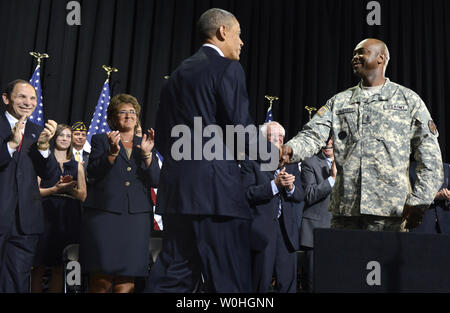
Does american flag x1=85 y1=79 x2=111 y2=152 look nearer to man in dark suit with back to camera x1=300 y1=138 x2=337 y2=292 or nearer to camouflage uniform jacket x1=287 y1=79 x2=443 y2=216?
man in dark suit with back to camera x1=300 y1=138 x2=337 y2=292

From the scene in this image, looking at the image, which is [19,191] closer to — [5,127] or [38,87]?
[5,127]

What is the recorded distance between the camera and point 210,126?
6.63 feet

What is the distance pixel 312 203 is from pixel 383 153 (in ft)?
6.18

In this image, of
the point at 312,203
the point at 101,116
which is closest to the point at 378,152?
the point at 312,203

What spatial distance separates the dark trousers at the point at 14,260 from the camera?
2.88 metres

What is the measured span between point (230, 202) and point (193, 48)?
210 inches

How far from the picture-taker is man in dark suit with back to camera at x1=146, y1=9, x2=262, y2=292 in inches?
77.4

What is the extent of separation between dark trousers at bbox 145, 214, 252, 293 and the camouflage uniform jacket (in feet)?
1.96

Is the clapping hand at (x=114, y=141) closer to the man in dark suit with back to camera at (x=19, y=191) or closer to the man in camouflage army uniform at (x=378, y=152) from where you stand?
the man in dark suit with back to camera at (x=19, y=191)

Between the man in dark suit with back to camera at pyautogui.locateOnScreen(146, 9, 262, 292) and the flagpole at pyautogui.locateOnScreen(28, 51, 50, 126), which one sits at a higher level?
the flagpole at pyautogui.locateOnScreen(28, 51, 50, 126)

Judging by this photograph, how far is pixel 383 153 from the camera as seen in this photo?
2.34 metres

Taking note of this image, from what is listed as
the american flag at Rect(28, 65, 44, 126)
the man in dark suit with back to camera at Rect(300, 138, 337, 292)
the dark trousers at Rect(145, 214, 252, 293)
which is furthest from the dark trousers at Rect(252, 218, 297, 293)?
the american flag at Rect(28, 65, 44, 126)

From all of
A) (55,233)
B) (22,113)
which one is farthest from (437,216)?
(22,113)

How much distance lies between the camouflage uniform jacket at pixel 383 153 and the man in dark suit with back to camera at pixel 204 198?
1.72 ft
